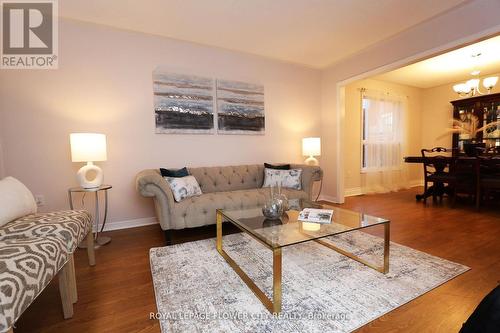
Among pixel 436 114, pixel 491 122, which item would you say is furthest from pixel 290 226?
pixel 436 114

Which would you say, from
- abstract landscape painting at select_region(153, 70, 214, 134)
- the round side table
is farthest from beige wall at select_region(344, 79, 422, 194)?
the round side table

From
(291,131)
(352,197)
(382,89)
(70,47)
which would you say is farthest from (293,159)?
(70,47)

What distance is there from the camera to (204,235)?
8.25ft

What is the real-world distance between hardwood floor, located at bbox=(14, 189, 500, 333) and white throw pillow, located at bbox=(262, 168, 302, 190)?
0.98m

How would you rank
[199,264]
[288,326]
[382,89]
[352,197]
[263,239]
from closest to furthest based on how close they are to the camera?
[288,326], [263,239], [199,264], [352,197], [382,89]

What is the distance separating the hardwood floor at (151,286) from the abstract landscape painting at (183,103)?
136cm

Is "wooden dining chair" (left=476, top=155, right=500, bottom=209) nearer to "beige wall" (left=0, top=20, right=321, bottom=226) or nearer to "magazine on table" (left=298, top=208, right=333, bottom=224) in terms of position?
"magazine on table" (left=298, top=208, right=333, bottom=224)

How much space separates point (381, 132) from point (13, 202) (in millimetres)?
5572

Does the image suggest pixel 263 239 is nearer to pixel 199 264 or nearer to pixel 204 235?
pixel 199 264

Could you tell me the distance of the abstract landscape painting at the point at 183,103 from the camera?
9.59 feet

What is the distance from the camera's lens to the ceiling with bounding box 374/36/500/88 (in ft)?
10.9

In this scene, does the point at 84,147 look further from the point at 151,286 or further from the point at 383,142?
the point at 383,142

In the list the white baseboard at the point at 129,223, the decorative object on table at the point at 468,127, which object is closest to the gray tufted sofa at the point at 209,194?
the white baseboard at the point at 129,223

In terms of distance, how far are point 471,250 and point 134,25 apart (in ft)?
13.6
